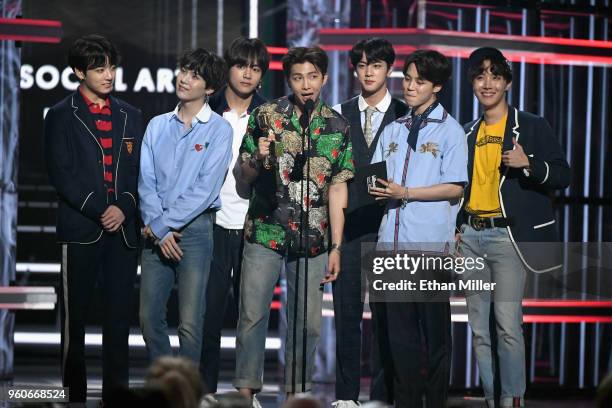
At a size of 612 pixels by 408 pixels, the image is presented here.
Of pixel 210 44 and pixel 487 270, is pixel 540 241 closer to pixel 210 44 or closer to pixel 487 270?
pixel 487 270

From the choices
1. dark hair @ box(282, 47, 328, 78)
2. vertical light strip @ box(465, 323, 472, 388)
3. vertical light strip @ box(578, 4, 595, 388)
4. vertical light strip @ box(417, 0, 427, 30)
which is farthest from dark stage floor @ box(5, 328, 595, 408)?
vertical light strip @ box(417, 0, 427, 30)

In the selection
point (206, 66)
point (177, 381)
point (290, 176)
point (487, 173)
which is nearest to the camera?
point (177, 381)

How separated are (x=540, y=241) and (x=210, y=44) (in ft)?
8.42

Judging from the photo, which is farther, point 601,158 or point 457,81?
point 601,158

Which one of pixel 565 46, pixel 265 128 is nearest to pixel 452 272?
pixel 265 128

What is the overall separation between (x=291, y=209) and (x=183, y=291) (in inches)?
24.7

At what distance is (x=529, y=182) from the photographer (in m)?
5.29

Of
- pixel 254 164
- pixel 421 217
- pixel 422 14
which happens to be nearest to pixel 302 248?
pixel 254 164

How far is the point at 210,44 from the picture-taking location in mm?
6793

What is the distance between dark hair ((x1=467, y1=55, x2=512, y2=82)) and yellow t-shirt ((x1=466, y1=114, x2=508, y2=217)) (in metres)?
0.23

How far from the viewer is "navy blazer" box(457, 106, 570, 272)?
5.20 meters

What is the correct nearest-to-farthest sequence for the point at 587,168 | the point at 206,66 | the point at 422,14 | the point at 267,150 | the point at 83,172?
1. the point at 267,150
2. the point at 83,172
3. the point at 206,66
4. the point at 422,14
5. the point at 587,168

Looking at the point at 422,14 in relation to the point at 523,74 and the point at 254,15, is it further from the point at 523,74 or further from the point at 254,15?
the point at 254,15

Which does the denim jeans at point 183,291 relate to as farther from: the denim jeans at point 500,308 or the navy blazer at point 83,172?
the denim jeans at point 500,308
